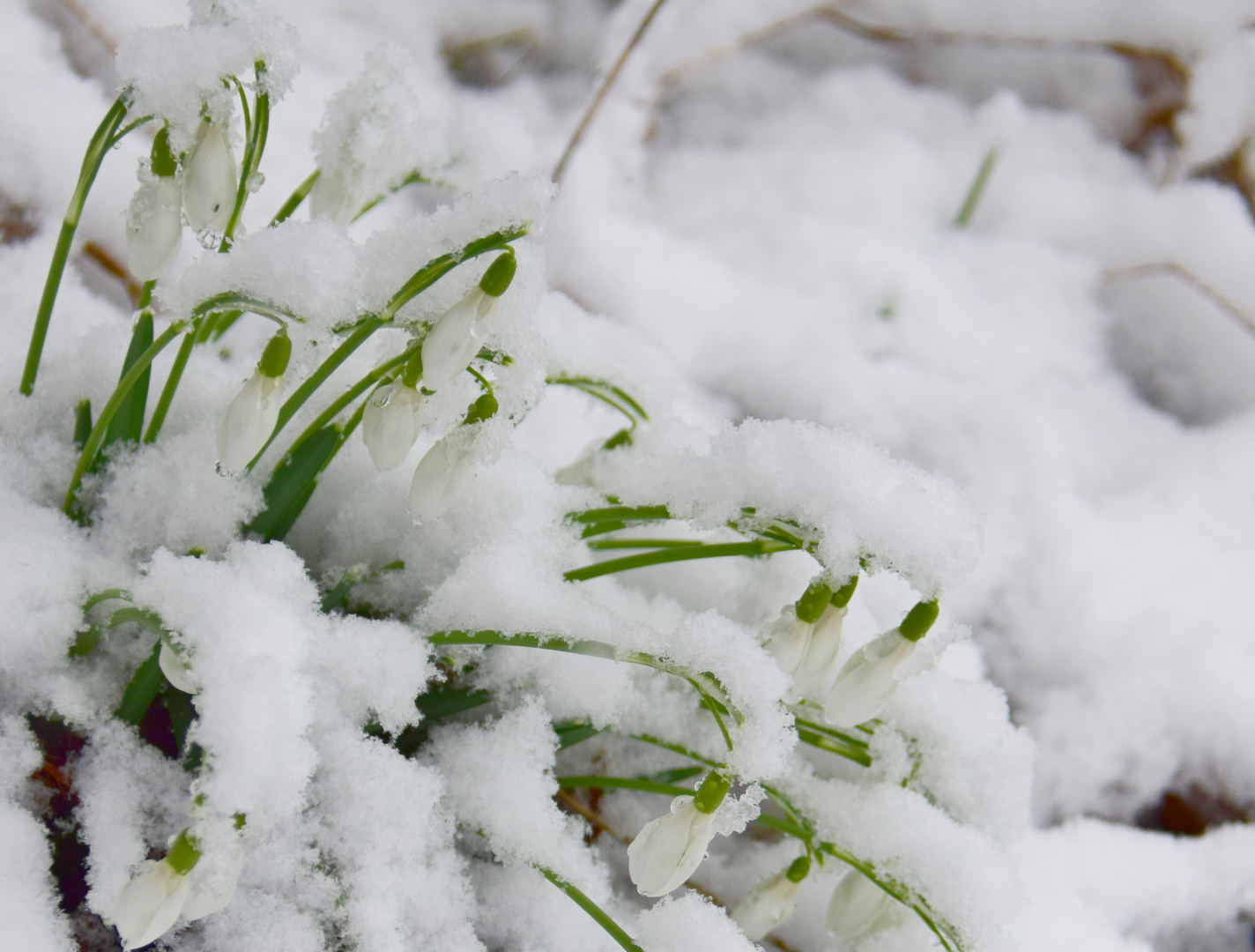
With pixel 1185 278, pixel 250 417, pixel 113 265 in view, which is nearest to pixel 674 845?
pixel 250 417

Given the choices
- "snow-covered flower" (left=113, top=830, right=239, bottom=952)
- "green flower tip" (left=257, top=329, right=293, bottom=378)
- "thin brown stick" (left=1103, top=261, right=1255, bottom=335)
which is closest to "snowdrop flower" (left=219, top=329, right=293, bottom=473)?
"green flower tip" (left=257, top=329, right=293, bottom=378)

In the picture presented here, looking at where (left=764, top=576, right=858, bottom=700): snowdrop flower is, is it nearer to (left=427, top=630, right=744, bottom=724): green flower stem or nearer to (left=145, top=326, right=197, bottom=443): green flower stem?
(left=427, top=630, right=744, bottom=724): green flower stem

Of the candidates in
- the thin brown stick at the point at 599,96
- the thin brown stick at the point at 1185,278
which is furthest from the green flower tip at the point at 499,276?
the thin brown stick at the point at 1185,278

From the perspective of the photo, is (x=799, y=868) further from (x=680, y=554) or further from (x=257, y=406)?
(x=257, y=406)

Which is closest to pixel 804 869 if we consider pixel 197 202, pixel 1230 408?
pixel 197 202

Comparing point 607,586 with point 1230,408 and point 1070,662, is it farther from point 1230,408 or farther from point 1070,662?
point 1230,408

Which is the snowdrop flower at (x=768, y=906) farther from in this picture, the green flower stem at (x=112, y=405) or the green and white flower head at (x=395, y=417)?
the green flower stem at (x=112, y=405)
